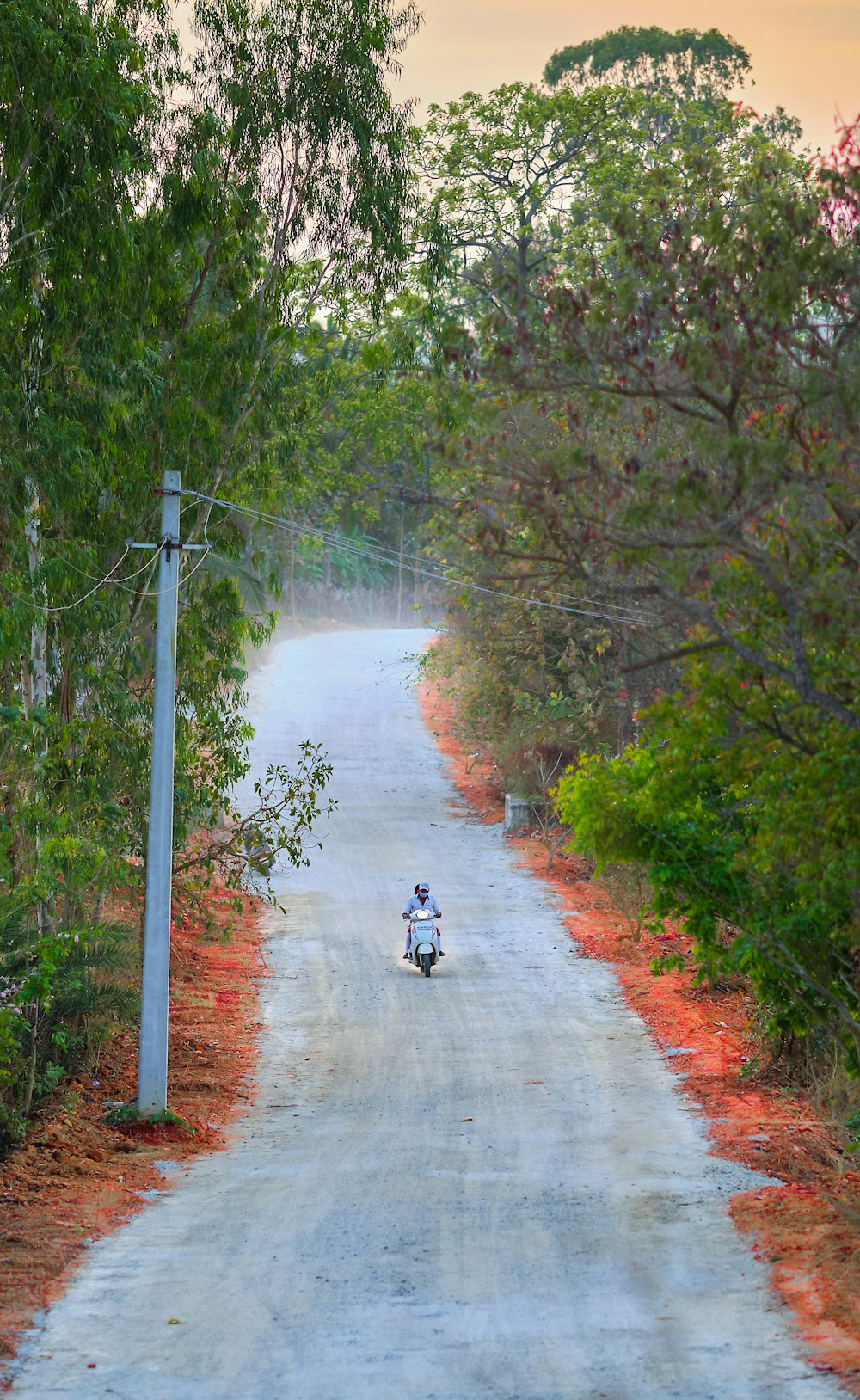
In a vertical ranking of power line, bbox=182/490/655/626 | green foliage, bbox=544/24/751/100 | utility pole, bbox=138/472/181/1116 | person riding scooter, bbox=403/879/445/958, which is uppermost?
green foliage, bbox=544/24/751/100

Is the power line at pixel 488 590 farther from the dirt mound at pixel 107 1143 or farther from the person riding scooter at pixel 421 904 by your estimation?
the dirt mound at pixel 107 1143

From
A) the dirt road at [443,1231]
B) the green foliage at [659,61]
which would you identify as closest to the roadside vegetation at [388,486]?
the dirt road at [443,1231]

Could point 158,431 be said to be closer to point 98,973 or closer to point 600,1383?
point 98,973

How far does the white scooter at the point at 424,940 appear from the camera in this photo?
20438 mm

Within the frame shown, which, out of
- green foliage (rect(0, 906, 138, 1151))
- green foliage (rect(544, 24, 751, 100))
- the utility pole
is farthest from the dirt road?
green foliage (rect(544, 24, 751, 100))

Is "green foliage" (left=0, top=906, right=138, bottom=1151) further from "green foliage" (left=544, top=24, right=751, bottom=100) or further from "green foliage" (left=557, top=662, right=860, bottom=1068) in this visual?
"green foliage" (left=544, top=24, right=751, bottom=100)

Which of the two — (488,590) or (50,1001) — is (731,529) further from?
(488,590)

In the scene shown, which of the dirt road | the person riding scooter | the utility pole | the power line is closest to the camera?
the dirt road

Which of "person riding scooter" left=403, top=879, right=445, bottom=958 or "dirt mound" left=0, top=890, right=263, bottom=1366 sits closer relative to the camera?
"dirt mound" left=0, top=890, right=263, bottom=1366

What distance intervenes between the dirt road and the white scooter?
1.14ft

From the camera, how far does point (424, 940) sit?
20.5 m

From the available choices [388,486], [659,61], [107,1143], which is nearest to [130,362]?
[388,486]

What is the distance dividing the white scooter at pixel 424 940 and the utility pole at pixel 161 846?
23.4 feet

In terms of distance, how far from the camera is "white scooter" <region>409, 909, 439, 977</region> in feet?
67.1
